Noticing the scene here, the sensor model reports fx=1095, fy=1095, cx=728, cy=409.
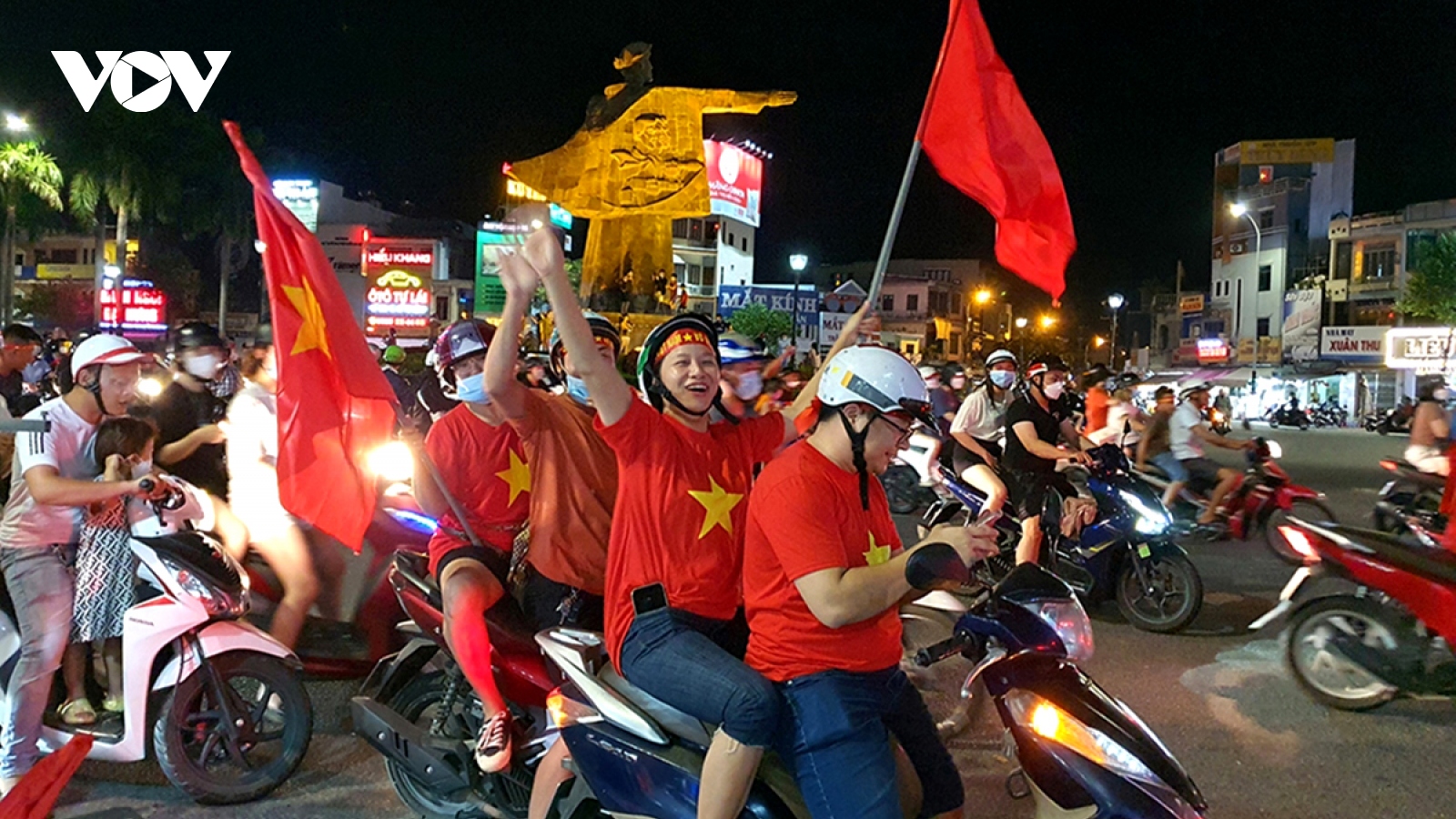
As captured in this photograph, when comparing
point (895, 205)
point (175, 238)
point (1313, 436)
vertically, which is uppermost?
point (175, 238)

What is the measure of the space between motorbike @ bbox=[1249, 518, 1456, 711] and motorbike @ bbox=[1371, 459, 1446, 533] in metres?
3.95

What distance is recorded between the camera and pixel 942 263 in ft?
258

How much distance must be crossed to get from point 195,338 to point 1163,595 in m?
6.48

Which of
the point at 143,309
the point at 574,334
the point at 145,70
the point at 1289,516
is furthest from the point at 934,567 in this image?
the point at 143,309

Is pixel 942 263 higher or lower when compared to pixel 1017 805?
higher

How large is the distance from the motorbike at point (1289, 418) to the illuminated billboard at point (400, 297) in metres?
36.0

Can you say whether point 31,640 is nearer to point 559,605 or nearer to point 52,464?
point 52,464

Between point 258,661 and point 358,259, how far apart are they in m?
62.7

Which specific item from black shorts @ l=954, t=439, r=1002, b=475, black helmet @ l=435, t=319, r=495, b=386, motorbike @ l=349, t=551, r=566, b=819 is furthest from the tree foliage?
motorbike @ l=349, t=551, r=566, b=819

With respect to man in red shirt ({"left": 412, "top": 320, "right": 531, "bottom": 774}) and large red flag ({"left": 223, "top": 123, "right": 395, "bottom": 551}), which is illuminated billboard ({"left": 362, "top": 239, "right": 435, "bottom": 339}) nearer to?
man in red shirt ({"left": 412, "top": 320, "right": 531, "bottom": 774})

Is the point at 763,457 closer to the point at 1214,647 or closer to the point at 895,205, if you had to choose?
the point at 895,205

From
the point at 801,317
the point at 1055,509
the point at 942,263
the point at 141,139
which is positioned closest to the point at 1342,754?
the point at 1055,509

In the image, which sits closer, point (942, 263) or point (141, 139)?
point (141, 139)

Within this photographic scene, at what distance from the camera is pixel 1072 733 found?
303 cm
